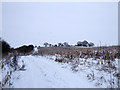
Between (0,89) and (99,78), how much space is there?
449 centimetres

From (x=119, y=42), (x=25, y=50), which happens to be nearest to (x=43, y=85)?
(x=119, y=42)

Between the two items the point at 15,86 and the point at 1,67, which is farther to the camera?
the point at 1,67

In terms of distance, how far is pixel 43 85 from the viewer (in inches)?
137

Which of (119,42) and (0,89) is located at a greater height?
(119,42)

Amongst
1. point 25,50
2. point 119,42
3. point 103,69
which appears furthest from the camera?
point 25,50

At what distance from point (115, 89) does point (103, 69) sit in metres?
1.58

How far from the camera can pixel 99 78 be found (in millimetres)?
3863

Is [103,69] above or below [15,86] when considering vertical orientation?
above

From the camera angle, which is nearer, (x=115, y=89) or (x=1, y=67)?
(x=115, y=89)

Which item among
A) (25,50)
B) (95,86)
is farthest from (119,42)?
(25,50)

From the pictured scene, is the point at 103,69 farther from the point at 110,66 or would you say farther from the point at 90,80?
the point at 90,80

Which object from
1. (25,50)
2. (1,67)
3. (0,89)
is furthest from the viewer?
(25,50)

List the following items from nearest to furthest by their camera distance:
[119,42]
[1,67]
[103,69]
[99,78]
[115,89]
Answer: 1. [115,89]
2. [99,78]
3. [103,69]
4. [1,67]
5. [119,42]

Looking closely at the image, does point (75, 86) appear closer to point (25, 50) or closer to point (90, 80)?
point (90, 80)
